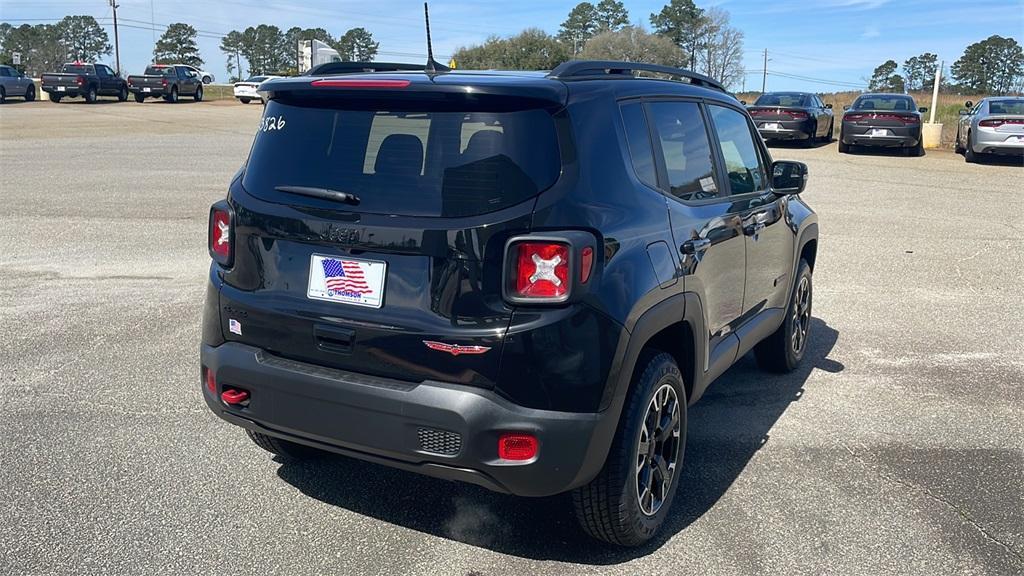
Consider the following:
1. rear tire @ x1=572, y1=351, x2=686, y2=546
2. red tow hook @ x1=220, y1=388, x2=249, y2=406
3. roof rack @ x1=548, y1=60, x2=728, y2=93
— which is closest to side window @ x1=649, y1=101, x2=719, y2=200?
roof rack @ x1=548, y1=60, x2=728, y2=93

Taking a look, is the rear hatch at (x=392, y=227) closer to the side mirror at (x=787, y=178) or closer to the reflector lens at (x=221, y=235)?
the reflector lens at (x=221, y=235)

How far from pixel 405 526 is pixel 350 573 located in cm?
41

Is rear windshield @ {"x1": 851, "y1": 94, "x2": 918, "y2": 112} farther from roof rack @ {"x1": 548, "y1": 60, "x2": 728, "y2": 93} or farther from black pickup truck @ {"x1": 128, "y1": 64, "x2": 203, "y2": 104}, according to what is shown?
black pickup truck @ {"x1": 128, "y1": 64, "x2": 203, "y2": 104}

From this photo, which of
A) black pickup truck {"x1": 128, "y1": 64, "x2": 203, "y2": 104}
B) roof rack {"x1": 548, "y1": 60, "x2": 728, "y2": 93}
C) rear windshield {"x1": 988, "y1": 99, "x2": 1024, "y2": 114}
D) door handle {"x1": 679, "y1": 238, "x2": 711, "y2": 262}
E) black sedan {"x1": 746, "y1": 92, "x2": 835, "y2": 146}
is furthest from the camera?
black pickup truck {"x1": 128, "y1": 64, "x2": 203, "y2": 104}

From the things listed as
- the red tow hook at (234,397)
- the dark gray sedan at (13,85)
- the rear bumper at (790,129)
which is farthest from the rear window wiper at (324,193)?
the dark gray sedan at (13,85)

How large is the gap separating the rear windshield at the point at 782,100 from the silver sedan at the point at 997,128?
447 cm

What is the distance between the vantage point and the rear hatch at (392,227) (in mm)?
3027

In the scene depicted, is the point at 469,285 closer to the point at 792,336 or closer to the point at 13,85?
the point at 792,336

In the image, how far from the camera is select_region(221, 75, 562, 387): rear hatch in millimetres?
3027

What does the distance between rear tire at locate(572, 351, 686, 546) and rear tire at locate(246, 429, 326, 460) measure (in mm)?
1493

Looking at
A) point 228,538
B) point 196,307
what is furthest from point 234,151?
point 228,538

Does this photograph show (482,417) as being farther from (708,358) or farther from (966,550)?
(966,550)

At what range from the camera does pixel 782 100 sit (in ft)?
80.0

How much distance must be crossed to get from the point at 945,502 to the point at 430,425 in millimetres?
2478
